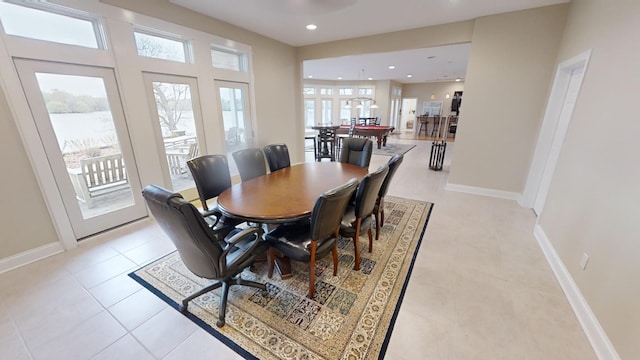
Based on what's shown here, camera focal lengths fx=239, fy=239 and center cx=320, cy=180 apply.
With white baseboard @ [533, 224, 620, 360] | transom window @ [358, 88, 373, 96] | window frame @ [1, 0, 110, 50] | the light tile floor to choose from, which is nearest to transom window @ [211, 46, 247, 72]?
window frame @ [1, 0, 110, 50]

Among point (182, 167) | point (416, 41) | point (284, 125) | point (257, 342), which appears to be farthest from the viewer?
point (284, 125)

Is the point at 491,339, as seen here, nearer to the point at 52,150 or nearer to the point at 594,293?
the point at 594,293

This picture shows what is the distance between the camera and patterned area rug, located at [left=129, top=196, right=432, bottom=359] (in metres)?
1.54

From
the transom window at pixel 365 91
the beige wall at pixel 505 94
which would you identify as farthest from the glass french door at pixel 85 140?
the transom window at pixel 365 91

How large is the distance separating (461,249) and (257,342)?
2.22m

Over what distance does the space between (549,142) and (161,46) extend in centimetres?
555

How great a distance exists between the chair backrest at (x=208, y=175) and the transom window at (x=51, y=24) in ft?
5.68

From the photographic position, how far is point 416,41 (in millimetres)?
4172

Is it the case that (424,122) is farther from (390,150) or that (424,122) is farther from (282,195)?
(282,195)

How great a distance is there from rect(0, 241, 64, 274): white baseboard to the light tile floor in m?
0.07

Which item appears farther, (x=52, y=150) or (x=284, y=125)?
(x=284, y=125)

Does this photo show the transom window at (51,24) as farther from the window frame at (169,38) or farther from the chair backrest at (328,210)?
the chair backrest at (328,210)

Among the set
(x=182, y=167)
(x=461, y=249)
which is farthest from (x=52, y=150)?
(x=461, y=249)

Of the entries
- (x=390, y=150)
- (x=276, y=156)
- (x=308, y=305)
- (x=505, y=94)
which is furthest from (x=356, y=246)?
(x=390, y=150)
